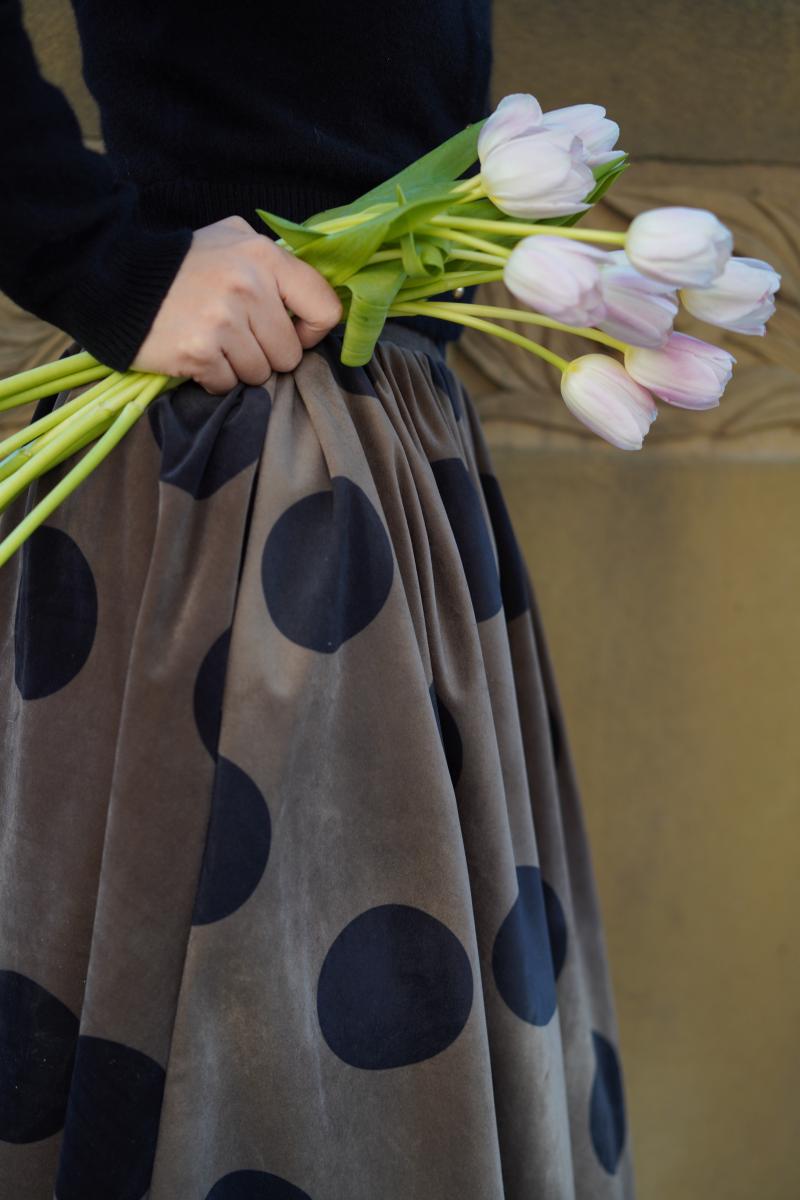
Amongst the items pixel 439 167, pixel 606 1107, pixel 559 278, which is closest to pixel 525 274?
pixel 559 278

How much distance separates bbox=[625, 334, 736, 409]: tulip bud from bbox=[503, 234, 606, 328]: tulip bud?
60 millimetres

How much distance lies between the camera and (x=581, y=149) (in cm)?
58

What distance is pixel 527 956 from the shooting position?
0.70 meters

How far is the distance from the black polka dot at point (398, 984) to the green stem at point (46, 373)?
0.39 metres

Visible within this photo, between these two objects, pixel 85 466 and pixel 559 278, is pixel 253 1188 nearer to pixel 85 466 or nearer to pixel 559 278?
pixel 85 466

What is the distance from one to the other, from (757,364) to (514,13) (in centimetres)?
49

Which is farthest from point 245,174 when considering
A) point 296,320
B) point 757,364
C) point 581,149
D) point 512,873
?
point 757,364

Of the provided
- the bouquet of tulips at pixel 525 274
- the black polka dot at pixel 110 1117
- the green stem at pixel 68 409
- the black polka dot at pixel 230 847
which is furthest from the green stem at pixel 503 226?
the black polka dot at pixel 110 1117

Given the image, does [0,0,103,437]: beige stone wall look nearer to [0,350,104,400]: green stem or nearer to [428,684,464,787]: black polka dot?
[0,350,104,400]: green stem

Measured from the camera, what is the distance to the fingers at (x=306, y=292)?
625 millimetres

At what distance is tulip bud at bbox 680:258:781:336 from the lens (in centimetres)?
56

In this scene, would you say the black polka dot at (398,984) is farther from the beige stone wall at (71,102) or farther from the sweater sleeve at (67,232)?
the beige stone wall at (71,102)

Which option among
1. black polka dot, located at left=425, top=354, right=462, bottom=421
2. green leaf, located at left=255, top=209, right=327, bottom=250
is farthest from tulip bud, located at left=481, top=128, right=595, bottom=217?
black polka dot, located at left=425, top=354, right=462, bottom=421

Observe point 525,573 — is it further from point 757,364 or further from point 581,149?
point 757,364
